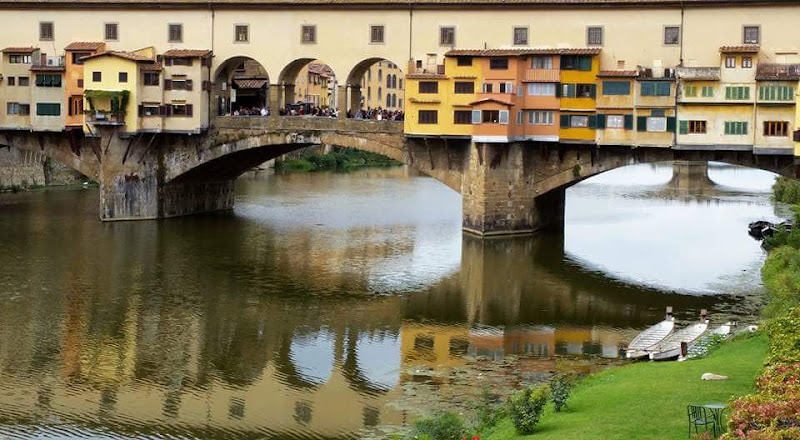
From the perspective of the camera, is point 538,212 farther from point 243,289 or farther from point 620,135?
point 243,289

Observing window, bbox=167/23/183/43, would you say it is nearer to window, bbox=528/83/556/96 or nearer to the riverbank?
window, bbox=528/83/556/96

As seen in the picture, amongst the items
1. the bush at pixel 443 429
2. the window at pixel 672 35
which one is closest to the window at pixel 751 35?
the window at pixel 672 35

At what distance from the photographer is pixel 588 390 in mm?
25562

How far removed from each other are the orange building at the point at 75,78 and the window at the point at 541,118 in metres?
20.6

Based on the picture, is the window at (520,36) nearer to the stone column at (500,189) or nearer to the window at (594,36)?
the window at (594,36)

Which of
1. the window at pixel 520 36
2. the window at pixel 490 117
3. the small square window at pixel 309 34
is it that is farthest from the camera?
the small square window at pixel 309 34

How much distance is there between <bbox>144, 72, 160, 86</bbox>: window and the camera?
5625 centimetres

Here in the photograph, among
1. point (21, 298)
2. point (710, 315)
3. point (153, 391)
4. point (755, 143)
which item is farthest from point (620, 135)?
point (153, 391)

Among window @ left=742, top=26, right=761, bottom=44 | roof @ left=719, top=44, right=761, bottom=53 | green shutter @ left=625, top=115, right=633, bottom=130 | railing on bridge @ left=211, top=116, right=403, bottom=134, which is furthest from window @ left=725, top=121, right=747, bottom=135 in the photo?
railing on bridge @ left=211, top=116, right=403, bottom=134

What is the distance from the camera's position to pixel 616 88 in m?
50.8

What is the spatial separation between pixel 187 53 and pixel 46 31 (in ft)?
26.8

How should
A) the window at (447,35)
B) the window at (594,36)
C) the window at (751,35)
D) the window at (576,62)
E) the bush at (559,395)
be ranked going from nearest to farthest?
the bush at (559,395) < the window at (751,35) < the window at (576,62) < the window at (594,36) < the window at (447,35)

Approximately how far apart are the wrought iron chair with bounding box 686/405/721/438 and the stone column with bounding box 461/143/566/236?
3199cm

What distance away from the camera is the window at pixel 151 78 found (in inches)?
2215
